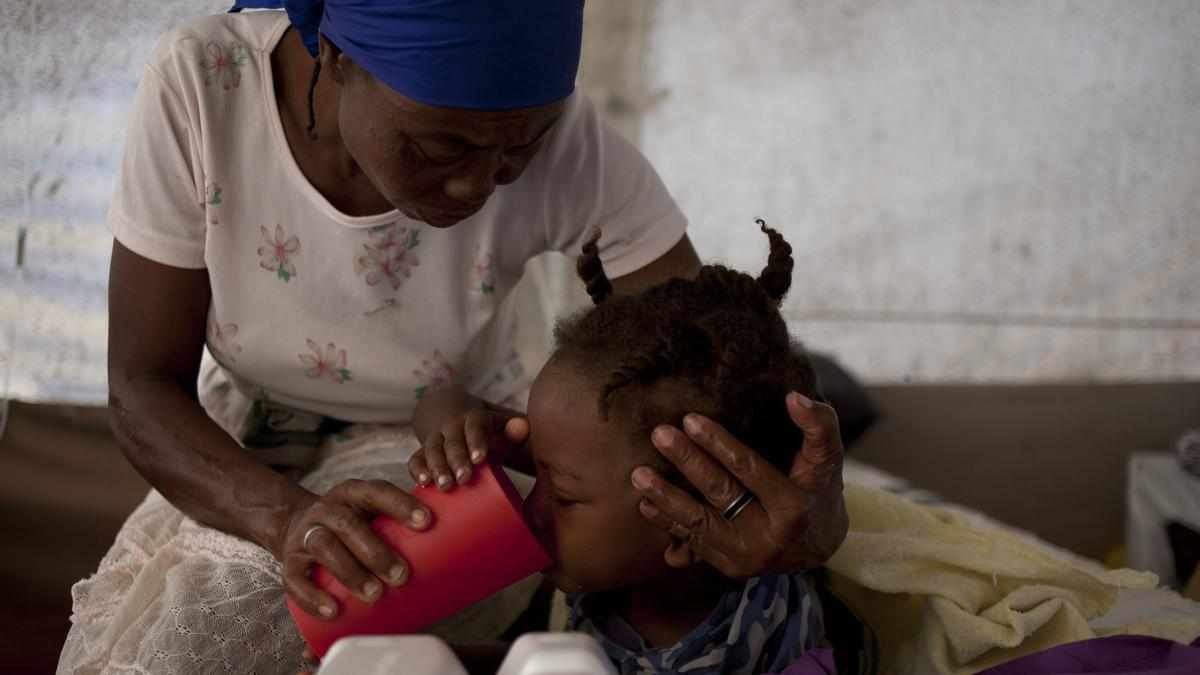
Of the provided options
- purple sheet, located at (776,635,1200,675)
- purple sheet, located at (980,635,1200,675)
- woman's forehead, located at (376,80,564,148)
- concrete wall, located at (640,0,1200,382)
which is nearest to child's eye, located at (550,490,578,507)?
purple sheet, located at (776,635,1200,675)

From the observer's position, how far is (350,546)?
117 cm

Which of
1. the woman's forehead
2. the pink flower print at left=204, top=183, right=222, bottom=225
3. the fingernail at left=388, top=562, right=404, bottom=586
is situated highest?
the woman's forehead

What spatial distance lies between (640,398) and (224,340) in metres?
0.73

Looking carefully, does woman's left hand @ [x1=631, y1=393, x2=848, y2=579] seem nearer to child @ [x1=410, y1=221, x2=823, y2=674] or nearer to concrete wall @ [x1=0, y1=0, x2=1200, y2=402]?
child @ [x1=410, y1=221, x2=823, y2=674]

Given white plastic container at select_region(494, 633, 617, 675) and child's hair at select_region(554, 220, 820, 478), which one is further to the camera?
child's hair at select_region(554, 220, 820, 478)

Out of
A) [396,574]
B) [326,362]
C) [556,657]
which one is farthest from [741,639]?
[326,362]

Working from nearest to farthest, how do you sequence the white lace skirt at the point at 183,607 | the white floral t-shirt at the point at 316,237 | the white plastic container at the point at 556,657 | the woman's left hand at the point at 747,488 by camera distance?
the white plastic container at the point at 556,657
the woman's left hand at the point at 747,488
the white lace skirt at the point at 183,607
the white floral t-shirt at the point at 316,237

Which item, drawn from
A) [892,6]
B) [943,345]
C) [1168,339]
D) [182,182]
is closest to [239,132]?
[182,182]

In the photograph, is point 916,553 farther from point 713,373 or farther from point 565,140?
point 565,140

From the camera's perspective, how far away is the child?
47.9 inches

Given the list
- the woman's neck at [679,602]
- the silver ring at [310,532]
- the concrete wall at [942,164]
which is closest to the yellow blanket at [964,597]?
the woman's neck at [679,602]

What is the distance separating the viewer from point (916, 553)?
1.54 m

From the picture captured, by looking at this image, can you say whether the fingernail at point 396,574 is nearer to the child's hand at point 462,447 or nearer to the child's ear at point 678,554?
the child's hand at point 462,447

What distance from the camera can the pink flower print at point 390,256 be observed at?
158 centimetres
